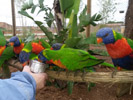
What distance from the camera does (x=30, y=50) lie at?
6.26 feet

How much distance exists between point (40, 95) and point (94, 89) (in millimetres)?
873

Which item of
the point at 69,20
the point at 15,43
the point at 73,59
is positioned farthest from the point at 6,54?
the point at 73,59

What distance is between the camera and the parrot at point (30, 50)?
1.79 m

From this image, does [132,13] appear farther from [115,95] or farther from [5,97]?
[5,97]

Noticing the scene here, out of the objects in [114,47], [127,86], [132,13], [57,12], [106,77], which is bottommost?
[127,86]

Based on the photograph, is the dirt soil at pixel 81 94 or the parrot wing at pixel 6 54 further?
the parrot wing at pixel 6 54

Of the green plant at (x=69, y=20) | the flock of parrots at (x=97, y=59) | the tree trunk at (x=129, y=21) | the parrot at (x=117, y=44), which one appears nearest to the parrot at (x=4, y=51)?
the green plant at (x=69, y=20)

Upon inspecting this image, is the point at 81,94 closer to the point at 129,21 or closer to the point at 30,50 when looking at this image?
the point at 30,50

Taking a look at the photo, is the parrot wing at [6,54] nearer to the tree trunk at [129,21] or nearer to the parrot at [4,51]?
the parrot at [4,51]

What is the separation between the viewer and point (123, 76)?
41.7 inches

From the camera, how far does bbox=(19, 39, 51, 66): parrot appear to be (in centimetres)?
179

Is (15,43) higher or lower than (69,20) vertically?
lower

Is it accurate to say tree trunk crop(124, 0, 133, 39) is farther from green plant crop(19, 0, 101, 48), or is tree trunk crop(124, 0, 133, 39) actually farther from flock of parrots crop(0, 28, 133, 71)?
flock of parrots crop(0, 28, 133, 71)

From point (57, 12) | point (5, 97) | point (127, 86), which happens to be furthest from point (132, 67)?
point (57, 12)
